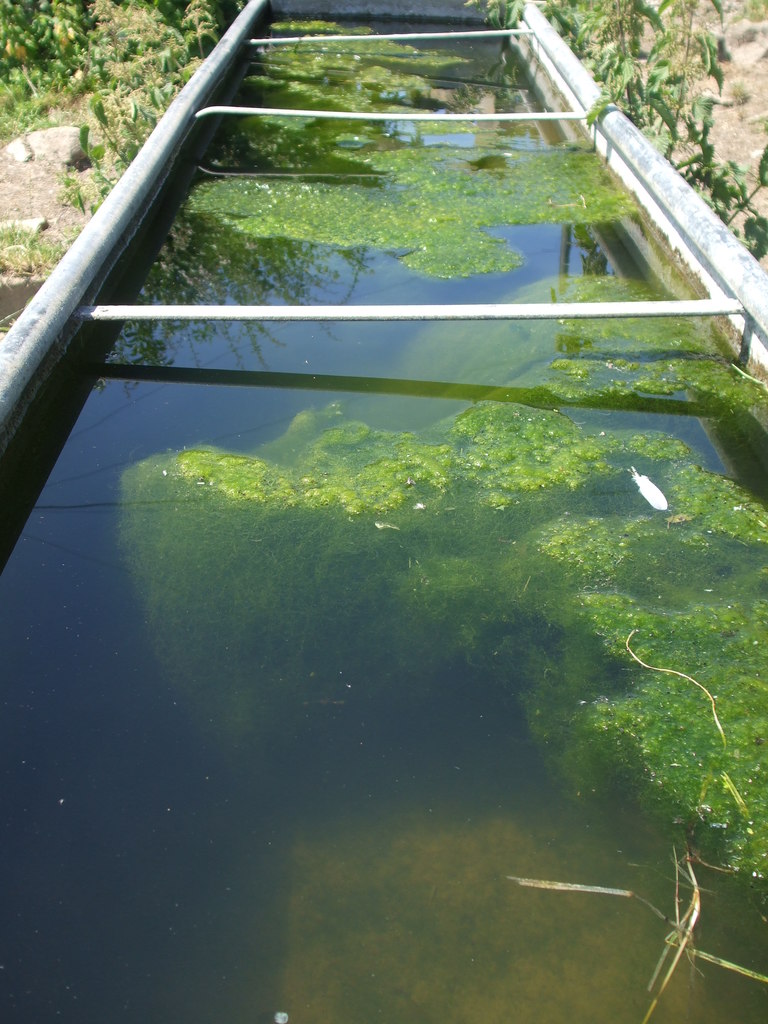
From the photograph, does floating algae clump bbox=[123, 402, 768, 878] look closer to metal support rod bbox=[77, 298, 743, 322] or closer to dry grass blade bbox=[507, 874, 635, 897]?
dry grass blade bbox=[507, 874, 635, 897]

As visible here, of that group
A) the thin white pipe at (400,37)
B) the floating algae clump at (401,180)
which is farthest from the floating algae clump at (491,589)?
the thin white pipe at (400,37)

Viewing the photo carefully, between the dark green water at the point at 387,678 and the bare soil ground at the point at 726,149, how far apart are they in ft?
4.23

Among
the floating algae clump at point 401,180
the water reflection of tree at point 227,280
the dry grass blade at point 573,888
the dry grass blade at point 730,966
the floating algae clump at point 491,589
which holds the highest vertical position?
the floating algae clump at point 401,180

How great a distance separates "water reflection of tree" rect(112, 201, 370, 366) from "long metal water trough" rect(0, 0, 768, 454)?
179 mm

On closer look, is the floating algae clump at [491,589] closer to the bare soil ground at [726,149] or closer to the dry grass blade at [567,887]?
the dry grass blade at [567,887]

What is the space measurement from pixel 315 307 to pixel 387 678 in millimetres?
1432

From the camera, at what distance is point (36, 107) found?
5.71 meters

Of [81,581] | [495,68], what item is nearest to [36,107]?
[495,68]

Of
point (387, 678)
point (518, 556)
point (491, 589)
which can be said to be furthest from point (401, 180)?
point (387, 678)

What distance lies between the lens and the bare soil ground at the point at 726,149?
4.34m

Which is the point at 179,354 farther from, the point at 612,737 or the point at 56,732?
the point at 612,737

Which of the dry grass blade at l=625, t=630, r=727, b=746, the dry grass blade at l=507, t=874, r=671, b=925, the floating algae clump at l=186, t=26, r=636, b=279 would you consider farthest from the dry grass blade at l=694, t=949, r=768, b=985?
the floating algae clump at l=186, t=26, r=636, b=279

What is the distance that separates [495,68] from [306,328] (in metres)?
4.13

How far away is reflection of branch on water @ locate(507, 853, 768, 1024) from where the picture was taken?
5.05 ft
